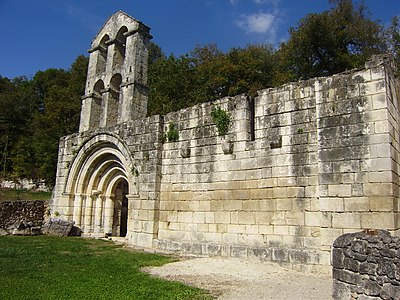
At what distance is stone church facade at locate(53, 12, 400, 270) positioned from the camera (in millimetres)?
7164

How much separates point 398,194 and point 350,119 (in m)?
1.84

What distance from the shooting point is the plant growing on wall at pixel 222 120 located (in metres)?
9.55

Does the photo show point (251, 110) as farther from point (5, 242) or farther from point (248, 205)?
point (5, 242)

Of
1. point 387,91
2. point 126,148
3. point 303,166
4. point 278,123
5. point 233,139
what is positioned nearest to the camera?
point 387,91

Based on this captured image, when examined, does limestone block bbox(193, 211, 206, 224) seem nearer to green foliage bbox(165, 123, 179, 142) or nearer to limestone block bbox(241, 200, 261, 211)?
limestone block bbox(241, 200, 261, 211)

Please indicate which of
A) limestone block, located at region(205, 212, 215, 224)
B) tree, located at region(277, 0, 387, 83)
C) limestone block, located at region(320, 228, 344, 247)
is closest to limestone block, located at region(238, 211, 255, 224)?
limestone block, located at region(205, 212, 215, 224)

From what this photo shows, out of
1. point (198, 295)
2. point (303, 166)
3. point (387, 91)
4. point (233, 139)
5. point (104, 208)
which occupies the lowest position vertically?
point (198, 295)

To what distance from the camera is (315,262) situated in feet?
24.2

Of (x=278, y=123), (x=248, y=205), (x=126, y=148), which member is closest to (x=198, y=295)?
(x=248, y=205)

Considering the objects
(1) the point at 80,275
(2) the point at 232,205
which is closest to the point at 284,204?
(2) the point at 232,205

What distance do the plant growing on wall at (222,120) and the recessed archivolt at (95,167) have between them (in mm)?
4789

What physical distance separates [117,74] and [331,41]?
1720 centimetres

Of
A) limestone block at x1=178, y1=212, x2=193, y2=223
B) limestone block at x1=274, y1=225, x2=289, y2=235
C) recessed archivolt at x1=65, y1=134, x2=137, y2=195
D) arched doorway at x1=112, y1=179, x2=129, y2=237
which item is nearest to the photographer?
limestone block at x1=274, y1=225, x2=289, y2=235

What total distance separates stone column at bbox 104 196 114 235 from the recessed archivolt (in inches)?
19.9
